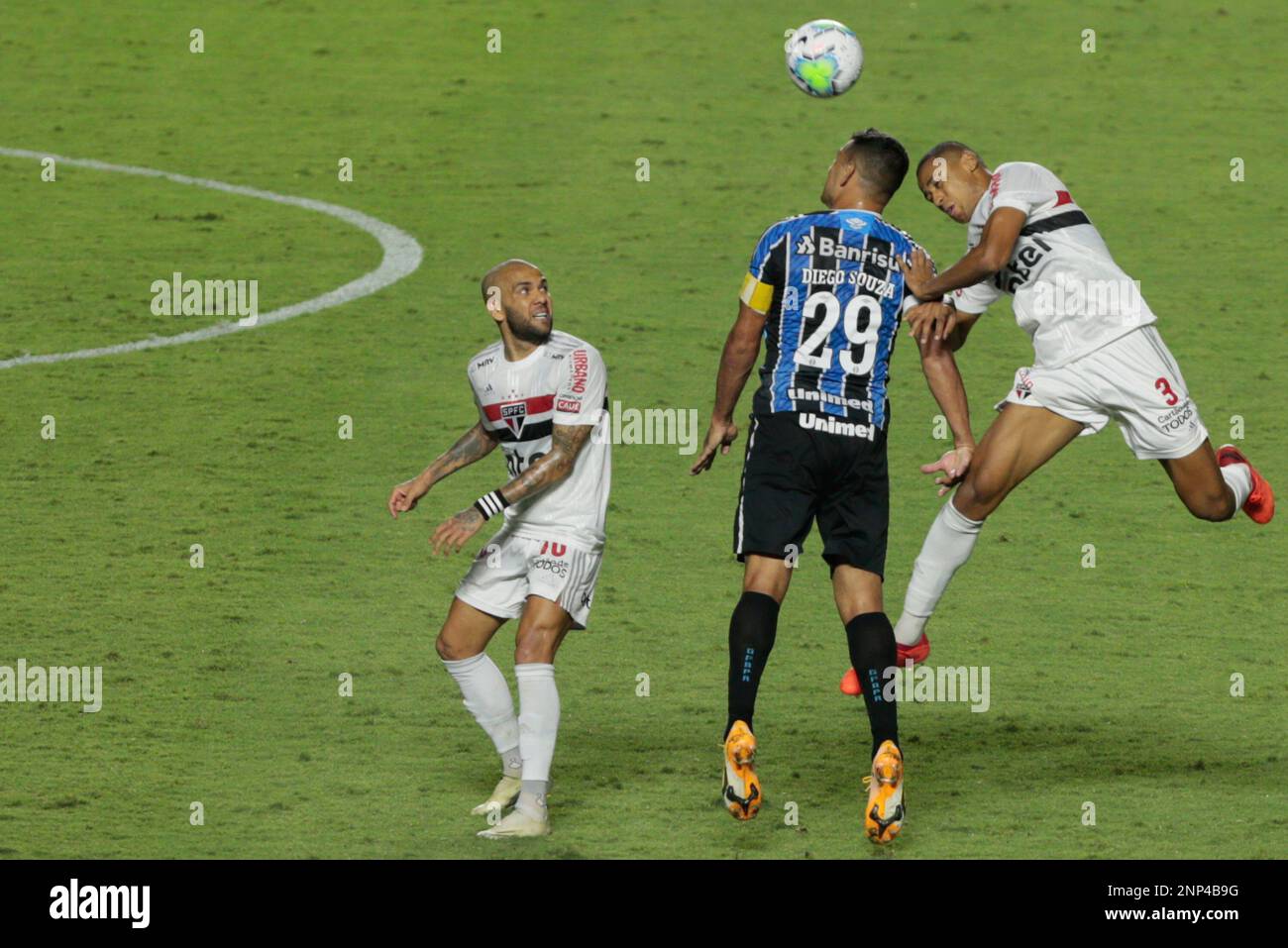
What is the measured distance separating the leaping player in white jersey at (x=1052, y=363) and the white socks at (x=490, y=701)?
1785 millimetres

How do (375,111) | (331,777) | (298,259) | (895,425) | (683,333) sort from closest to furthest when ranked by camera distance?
(331,777), (895,425), (683,333), (298,259), (375,111)

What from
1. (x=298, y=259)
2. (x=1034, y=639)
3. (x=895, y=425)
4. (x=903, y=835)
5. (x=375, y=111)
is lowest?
(x=903, y=835)

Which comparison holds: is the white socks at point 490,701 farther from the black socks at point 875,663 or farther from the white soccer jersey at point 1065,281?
the white soccer jersey at point 1065,281

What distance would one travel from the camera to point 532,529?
8.15 meters

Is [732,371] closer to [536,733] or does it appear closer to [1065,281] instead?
[536,733]

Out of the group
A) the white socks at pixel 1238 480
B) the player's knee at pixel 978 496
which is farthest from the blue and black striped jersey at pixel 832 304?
the white socks at pixel 1238 480

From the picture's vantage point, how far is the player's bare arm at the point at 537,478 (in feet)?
25.5

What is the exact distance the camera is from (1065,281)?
352 inches

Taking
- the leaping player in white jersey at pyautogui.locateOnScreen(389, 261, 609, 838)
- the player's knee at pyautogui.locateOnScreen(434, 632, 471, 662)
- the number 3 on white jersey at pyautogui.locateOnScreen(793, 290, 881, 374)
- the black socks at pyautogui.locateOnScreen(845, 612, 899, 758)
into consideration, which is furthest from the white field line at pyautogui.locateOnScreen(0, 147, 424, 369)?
the black socks at pyautogui.locateOnScreen(845, 612, 899, 758)

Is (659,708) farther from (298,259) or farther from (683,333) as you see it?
(298,259)

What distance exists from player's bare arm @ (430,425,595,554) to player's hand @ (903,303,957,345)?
125cm

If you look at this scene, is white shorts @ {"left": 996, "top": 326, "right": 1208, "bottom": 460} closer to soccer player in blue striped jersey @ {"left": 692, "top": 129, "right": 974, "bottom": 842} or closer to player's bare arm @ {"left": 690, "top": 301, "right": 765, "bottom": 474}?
soccer player in blue striped jersey @ {"left": 692, "top": 129, "right": 974, "bottom": 842}

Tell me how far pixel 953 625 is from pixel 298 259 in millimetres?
7483

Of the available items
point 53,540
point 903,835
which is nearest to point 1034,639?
point 903,835
